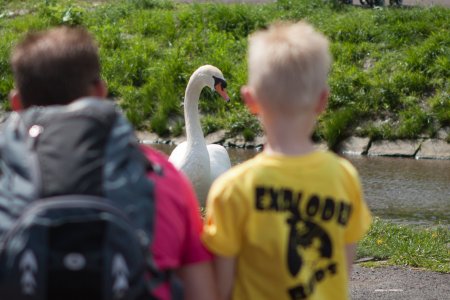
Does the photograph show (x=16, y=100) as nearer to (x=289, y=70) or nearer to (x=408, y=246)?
(x=289, y=70)

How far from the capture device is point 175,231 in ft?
7.94

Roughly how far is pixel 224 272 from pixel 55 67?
648mm

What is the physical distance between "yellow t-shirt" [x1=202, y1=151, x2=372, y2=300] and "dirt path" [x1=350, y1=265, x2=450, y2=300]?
3124 mm

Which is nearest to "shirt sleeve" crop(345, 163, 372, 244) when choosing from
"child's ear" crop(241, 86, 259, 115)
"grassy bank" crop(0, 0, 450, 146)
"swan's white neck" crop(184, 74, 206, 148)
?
"child's ear" crop(241, 86, 259, 115)

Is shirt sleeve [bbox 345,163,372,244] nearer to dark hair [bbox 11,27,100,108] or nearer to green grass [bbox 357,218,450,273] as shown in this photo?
dark hair [bbox 11,27,100,108]

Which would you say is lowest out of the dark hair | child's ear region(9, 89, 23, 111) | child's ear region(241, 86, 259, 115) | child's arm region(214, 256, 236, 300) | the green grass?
the green grass

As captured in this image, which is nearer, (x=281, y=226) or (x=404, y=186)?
(x=281, y=226)

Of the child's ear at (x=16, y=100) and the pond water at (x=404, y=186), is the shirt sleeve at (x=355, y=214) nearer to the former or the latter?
the child's ear at (x=16, y=100)

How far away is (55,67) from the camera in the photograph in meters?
2.44

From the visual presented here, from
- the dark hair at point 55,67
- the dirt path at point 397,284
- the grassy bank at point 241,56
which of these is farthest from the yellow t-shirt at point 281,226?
the grassy bank at point 241,56

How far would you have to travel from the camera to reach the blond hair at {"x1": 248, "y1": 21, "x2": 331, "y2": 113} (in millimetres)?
2633

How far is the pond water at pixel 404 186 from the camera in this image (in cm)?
934

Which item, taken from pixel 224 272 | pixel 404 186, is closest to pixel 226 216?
pixel 224 272

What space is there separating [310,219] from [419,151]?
10163mm
